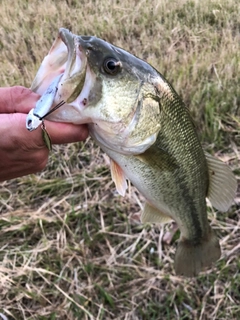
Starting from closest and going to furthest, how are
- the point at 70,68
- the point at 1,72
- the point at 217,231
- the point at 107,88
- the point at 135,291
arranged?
1. the point at 70,68
2. the point at 107,88
3. the point at 135,291
4. the point at 217,231
5. the point at 1,72

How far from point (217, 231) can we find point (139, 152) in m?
1.33

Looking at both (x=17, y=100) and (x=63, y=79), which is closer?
(x=63, y=79)

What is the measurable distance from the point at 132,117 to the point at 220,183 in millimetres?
558

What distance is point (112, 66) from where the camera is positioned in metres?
1.37

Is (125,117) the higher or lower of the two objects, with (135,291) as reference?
higher

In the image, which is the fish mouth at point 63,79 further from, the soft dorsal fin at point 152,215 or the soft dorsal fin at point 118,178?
the soft dorsal fin at point 152,215

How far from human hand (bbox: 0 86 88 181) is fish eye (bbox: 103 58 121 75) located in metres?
0.18

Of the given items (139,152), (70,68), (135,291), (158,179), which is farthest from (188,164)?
(135,291)

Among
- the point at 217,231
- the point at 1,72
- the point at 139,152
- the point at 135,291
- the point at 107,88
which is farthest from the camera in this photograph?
the point at 1,72

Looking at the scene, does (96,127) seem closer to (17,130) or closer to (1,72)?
(17,130)

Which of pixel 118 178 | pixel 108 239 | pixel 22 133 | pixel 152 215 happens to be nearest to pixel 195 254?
pixel 152 215

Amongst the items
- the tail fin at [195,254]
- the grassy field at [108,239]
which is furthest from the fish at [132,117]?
the grassy field at [108,239]

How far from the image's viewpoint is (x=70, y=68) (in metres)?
1.27

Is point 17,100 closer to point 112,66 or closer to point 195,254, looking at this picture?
point 112,66
